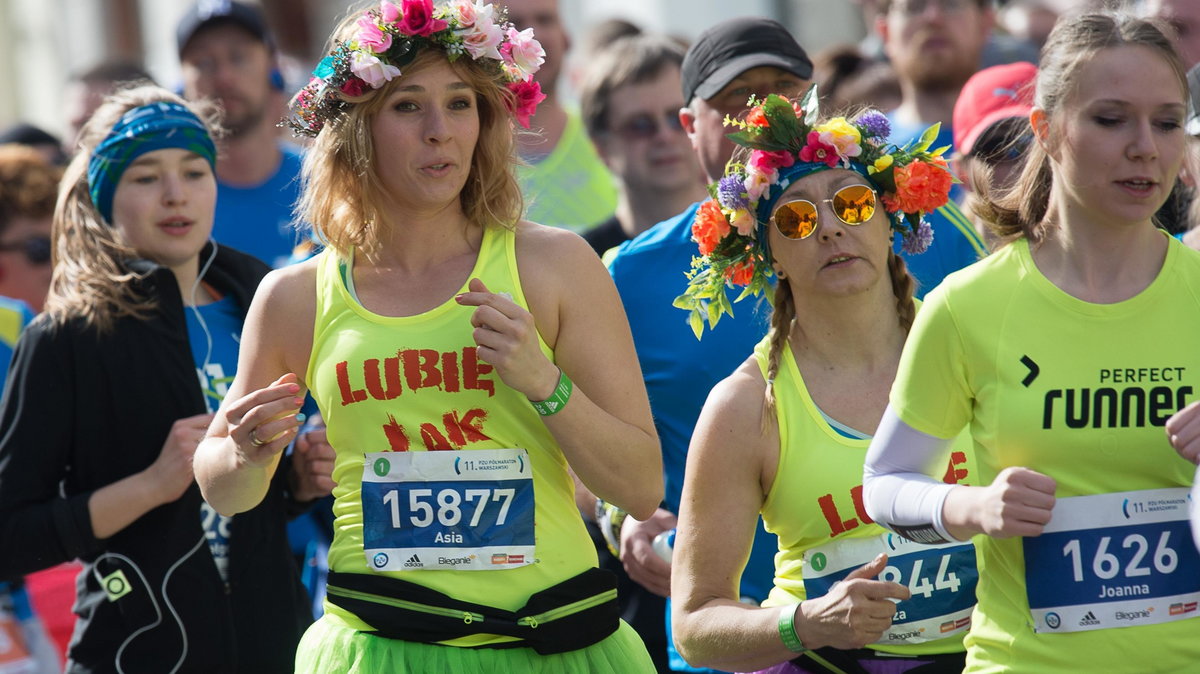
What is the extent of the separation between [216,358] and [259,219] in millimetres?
2253

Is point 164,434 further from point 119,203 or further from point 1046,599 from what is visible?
point 1046,599

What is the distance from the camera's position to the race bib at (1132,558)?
3148 mm

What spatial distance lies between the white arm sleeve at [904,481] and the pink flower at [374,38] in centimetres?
137

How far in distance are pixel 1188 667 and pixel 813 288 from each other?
4.06ft

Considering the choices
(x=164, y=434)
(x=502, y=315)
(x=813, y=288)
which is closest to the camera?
(x=502, y=315)

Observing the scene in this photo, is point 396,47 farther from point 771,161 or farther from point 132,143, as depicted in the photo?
point 132,143

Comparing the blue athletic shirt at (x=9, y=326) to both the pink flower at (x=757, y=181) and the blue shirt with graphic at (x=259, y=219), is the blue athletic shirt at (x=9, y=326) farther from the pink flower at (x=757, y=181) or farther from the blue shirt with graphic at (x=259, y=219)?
the pink flower at (x=757, y=181)

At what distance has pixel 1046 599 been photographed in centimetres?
319

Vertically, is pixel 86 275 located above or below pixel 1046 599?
above

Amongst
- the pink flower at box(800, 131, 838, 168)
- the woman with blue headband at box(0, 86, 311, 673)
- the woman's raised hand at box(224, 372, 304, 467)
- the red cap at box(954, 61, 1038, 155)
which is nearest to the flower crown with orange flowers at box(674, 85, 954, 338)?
the pink flower at box(800, 131, 838, 168)

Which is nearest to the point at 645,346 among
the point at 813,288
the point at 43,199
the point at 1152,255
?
the point at 813,288

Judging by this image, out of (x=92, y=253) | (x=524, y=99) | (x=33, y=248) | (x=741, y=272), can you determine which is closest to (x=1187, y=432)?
(x=741, y=272)

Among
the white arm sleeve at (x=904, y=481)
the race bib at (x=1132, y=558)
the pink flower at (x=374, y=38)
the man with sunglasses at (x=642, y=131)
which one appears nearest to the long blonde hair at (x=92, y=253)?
the pink flower at (x=374, y=38)

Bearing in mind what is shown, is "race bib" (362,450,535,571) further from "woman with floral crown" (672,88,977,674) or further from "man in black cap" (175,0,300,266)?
"man in black cap" (175,0,300,266)
